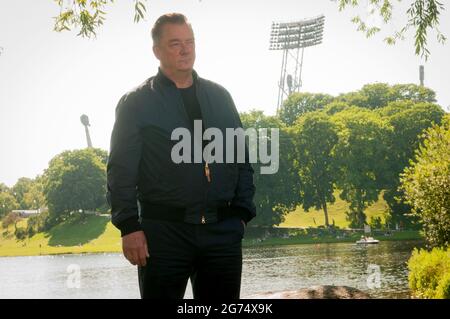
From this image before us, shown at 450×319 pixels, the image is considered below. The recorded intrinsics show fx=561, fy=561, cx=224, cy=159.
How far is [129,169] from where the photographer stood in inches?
166

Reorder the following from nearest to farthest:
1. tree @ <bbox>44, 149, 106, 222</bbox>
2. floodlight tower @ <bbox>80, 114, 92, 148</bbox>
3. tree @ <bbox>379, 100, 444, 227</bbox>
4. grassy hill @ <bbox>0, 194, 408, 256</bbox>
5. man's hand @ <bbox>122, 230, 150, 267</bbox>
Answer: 1. man's hand @ <bbox>122, 230, 150, 267</bbox>
2. tree @ <bbox>379, 100, 444, 227</bbox>
3. grassy hill @ <bbox>0, 194, 408, 256</bbox>
4. tree @ <bbox>44, 149, 106, 222</bbox>
5. floodlight tower @ <bbox>80, 114, 92, 148</bbox>

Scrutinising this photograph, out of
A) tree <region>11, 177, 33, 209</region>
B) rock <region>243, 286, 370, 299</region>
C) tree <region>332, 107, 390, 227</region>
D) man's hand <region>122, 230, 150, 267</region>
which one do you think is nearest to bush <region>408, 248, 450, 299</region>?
rock <region>243, 286, 370, 299</region>

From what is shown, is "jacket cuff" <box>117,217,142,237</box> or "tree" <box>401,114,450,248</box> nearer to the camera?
"jacket cuff" <box>117,217,142,237</box>

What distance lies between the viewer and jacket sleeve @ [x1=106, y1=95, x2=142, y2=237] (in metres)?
4.16

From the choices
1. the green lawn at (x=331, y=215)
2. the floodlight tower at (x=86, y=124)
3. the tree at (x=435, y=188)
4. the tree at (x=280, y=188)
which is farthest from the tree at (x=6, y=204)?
the tree at (x=435, y=188)

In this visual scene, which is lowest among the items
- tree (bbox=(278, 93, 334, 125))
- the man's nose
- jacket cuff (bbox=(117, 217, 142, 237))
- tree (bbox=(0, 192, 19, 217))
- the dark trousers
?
tree (bbox=(0, 192, 19, 217))

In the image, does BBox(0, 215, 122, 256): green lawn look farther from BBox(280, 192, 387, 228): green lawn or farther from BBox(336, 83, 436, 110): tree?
BBox(336, 83, 436, 110): tree

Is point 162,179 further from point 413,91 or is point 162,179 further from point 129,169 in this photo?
point 413,91

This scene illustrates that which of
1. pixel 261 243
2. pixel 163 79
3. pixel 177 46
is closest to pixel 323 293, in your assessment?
pixel 163 79

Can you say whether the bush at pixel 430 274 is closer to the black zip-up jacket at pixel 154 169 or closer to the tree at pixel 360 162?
the black zip-up jacket at pixel 154 169

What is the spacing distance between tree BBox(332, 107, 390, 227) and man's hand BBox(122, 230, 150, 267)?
2742 inches
